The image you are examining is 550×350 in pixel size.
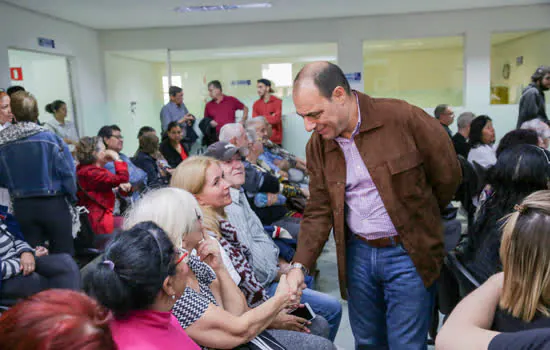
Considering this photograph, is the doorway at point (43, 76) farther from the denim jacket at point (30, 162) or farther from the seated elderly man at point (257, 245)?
the seated elderly man at point (257, 245)

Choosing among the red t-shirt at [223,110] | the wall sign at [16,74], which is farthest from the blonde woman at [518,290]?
the wall sign at [16,74]

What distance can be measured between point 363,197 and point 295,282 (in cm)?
43

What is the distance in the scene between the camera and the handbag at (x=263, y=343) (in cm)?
178

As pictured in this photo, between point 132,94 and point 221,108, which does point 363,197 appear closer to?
point 221,108

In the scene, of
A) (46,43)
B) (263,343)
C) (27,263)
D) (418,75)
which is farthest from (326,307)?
(418,75)

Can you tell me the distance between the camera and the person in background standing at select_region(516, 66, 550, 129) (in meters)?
5.08

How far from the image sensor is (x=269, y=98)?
26.2 ft

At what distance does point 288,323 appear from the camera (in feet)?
6.89

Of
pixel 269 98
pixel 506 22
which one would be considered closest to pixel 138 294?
pixel 269 98

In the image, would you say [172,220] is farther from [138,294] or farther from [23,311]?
[23,311]

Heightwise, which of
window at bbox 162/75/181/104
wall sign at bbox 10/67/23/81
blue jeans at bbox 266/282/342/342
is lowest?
blue jeans at bbox 266/282/342/342

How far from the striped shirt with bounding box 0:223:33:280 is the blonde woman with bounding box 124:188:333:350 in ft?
3.14

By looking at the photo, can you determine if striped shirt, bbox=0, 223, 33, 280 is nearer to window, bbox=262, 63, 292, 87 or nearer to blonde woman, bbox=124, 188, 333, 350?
blonde woman, bbox=124, 188, 333, 350

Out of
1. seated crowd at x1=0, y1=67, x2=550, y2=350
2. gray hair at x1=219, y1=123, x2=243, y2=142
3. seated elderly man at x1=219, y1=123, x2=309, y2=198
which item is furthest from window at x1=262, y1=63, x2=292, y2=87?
gray hair at x1=219, y1=123, x2=243, y2=142
